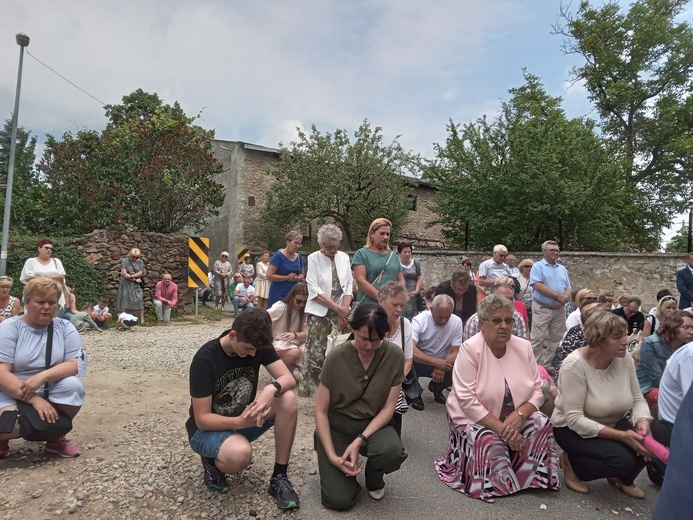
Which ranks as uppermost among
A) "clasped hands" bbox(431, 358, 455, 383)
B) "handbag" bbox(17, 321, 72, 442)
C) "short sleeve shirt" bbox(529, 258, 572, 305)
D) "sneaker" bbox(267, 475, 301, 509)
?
"short sleeve shirt" bbox(529, 258, 572, 305)

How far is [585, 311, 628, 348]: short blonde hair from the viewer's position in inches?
135

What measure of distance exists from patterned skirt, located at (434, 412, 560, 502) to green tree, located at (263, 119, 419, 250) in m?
18.7

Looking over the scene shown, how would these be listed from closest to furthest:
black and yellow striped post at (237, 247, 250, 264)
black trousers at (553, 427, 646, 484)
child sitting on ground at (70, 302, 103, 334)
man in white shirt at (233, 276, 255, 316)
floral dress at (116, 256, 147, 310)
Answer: black trousers at (553, 427, 646, 484), child sitting on ground at (70, 302, 103, 334), floral dress at (116, 256, 147, 310), man in white shirt at (233, 276, 255, 316), black and yellow striped post at (237, 247, 250, 264)

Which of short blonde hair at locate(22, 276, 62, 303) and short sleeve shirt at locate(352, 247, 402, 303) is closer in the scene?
short blonde hair at locate(22, 276, 62, 303)

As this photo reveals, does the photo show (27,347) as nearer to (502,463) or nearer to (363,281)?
(363,281)

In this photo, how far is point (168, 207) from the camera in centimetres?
1488

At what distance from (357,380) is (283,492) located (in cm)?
89

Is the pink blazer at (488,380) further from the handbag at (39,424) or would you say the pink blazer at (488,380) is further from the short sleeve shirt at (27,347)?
the short sleeve shirt at (27,347)

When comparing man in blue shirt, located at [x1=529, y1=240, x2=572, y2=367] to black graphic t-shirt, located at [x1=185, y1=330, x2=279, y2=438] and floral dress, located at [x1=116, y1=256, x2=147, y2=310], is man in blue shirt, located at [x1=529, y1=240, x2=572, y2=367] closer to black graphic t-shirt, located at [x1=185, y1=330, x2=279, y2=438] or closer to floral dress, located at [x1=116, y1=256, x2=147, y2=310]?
black graphic t-shirt, located at [x1=185, y1=330, x2=279, y2=438]

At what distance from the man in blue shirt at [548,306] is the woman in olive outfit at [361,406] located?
448cm

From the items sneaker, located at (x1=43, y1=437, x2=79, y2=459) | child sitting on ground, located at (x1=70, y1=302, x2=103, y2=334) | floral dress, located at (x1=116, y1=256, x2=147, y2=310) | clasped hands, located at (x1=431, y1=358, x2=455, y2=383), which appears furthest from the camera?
floral dress, located at (x1=116, y1=256, x2=147, y2=310)

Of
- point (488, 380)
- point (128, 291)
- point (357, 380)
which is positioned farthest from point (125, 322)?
point (488, 380)

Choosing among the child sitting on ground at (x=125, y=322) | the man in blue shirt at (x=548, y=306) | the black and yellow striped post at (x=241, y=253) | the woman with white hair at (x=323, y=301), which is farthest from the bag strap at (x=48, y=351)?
the black and yellow striped post at (x=241, y=253)

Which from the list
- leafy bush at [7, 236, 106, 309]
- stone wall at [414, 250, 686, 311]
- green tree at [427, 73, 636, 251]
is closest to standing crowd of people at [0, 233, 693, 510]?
stone wall at [414, 250, 686, 311]
